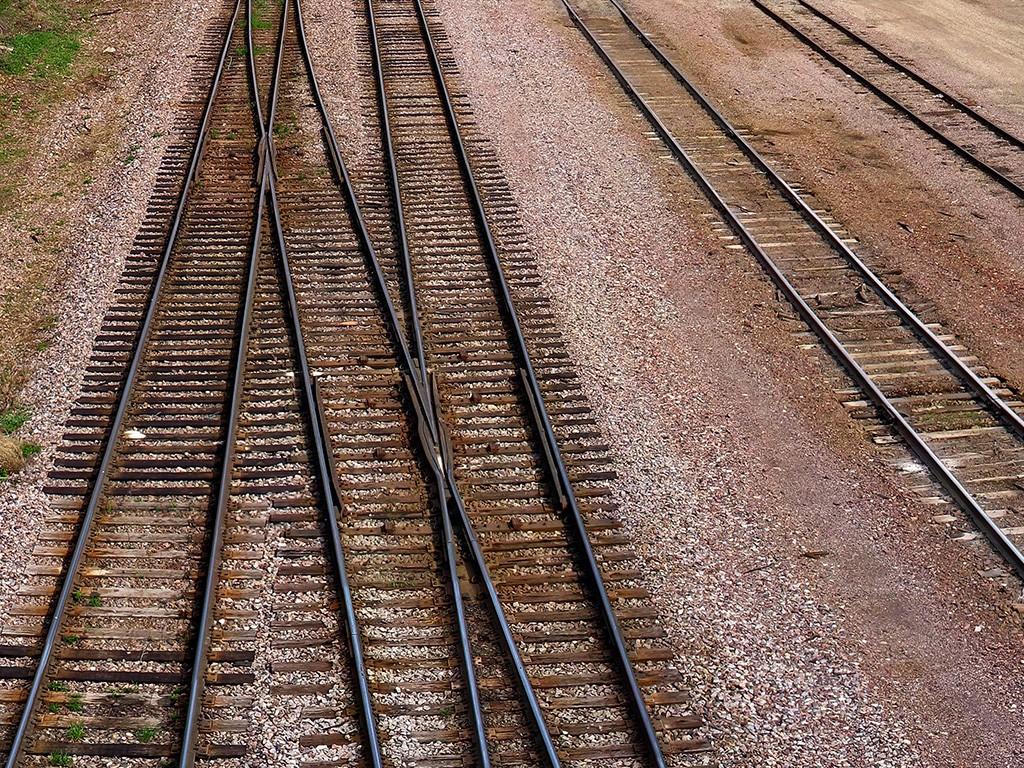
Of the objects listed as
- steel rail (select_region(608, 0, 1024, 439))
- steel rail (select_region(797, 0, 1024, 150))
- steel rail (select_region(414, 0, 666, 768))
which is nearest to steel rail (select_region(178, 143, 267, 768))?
steel rail (select_region(414, 0, 666, 768))

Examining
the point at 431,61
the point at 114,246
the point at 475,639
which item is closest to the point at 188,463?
the point at 475,639

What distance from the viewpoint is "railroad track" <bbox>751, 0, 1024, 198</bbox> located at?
17.4m

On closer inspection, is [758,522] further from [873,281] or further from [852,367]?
[873,281]

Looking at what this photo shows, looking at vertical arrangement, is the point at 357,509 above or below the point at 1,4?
below

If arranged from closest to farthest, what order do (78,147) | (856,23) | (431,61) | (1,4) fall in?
(78,147) < (431,61) < (1,4) < (856,23)

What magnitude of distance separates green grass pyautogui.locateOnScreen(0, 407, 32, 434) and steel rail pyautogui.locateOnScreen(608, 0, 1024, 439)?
10922mm

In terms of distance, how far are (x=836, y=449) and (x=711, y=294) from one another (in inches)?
136

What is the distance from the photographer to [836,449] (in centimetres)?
1080

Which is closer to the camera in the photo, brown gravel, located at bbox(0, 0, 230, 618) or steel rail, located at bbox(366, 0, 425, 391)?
brown gravel, located at bbox(0, 0, 230, 618)

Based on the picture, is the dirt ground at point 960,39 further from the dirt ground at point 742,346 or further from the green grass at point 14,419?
the green grass at point 14,419

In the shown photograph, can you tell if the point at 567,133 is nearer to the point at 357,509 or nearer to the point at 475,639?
the point at 357,509

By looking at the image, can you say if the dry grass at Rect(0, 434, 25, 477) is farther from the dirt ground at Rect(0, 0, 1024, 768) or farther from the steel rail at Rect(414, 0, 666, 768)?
the steel rail at Rect(414, 0, 666, 768)

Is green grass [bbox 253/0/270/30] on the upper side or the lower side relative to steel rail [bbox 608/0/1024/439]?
upper

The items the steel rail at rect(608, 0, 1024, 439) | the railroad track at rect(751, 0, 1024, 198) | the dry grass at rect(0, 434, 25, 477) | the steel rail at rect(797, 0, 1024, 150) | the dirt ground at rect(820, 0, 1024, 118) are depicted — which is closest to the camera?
the dry grass at rect(0, 434, 25, 477)
